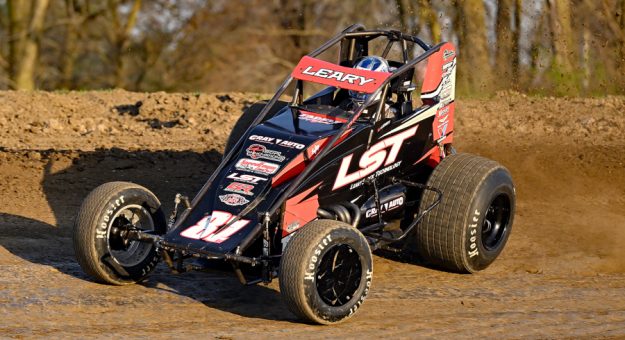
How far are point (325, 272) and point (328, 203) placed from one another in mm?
1120

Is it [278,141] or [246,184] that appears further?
[278,141]

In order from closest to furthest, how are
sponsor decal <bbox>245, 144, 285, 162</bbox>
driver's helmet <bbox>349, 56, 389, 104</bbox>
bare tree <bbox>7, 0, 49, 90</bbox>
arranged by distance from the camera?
sponsor decal <bbox>245, 144, 285, 162</bbox> → driver's helmet <bbox>349, 56, 389, 104</bbox> → bare tree <bbox>7, 0, 49, 90</bbox>

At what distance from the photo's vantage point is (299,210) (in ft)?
27.4

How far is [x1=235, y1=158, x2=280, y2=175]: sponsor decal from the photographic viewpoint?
27.9 ft

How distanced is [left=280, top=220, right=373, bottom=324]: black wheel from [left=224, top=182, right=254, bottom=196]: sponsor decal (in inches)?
33.8

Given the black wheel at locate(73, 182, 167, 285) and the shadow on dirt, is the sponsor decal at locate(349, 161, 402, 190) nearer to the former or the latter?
the shadow on dirt

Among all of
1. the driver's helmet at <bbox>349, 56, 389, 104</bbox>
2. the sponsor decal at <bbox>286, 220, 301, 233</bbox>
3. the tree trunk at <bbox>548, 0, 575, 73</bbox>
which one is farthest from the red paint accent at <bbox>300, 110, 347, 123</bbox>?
the tree trunk at <bbox>548, 0, 575, 73</bbox>

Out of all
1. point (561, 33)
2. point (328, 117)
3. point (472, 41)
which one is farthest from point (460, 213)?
point (472, 41)

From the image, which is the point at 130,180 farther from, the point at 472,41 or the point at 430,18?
the point at 472,41

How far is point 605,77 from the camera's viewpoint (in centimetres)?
1702

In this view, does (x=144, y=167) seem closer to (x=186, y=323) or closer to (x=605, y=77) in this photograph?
(x=186, y=323)

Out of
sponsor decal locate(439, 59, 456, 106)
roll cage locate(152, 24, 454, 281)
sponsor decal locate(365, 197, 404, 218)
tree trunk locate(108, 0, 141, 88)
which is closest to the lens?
roll cage locate(152, 24, 454, 281)

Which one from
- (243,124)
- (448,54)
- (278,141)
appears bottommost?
(278,141)

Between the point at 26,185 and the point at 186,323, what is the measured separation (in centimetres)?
463
